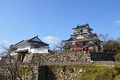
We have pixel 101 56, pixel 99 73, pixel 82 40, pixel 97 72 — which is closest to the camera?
pixel 99 73

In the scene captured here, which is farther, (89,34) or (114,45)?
(89,34)

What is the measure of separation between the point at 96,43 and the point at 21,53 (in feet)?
42.8

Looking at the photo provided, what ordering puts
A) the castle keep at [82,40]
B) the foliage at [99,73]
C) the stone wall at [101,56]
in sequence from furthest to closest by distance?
the castle keep at [82,40]
the stone wall at [101,56]
the foliage at [99,73]

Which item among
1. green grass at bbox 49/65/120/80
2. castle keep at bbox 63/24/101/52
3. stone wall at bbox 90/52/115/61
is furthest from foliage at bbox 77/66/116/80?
castle keep at bbox 63/24/101/52

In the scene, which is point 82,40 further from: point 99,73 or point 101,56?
point 99,73

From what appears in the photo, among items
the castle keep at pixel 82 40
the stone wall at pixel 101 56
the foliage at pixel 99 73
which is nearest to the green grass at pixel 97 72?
the foliage at pixel 99 73

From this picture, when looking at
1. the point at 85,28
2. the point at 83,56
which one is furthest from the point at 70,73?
the point at 85,28

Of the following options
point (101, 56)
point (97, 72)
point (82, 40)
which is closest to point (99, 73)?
point (97, 72)

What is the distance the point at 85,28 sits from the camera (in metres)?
35.7

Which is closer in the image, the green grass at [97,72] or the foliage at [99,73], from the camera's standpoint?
the green grass at [97,72]

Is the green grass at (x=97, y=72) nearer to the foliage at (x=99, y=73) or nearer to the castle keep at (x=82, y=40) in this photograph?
the foliage at (x=99, y=73)

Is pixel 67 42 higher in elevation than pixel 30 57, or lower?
higher

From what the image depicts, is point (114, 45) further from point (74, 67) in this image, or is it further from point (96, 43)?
point (74, 67)

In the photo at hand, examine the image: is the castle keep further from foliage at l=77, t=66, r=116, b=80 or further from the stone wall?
foliage at l=77, t=66, r=116, b=80
